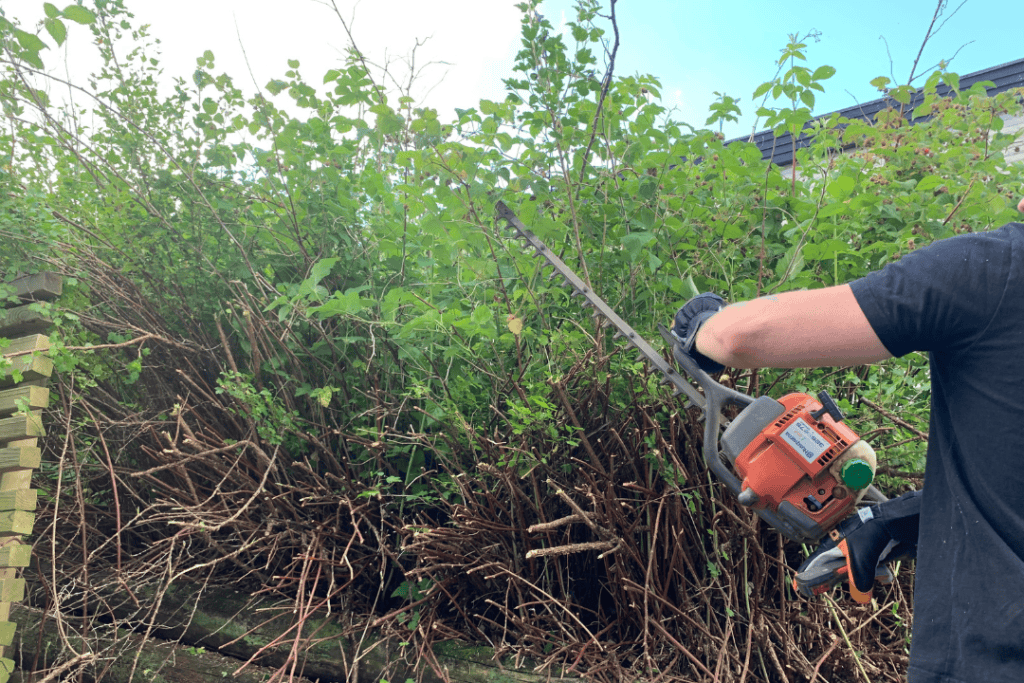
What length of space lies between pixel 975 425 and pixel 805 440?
43 cm

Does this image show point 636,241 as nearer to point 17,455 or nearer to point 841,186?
point 841,186

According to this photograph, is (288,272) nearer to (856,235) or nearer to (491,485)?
(491,485)

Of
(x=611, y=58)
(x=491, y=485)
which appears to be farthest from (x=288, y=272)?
(x=611, y=58)

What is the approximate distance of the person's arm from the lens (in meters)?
1.38

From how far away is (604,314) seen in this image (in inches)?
89.0

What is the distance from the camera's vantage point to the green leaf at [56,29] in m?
2.82

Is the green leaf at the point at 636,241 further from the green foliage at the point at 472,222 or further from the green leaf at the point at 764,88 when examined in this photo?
the green leaf at the point at 764,88

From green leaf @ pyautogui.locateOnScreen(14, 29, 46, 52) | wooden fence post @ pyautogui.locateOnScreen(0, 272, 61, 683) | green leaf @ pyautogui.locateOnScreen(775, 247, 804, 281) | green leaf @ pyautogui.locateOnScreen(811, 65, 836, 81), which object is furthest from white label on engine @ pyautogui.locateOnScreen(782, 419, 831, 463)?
green leaf @ pyautogui.locateOnScreen(14, 29, 46, 52)

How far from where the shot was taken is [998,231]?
56.2 inches

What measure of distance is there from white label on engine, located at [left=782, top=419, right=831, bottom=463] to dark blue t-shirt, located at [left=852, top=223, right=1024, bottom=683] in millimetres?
370

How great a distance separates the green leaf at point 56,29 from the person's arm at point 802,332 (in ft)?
9.69

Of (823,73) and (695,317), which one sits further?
(823,73)

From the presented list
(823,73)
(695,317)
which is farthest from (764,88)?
(695,317)

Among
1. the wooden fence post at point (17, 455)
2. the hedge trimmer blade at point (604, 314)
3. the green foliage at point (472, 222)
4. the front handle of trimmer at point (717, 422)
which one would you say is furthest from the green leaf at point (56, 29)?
the front handle of trimmer at point (717, 422)
